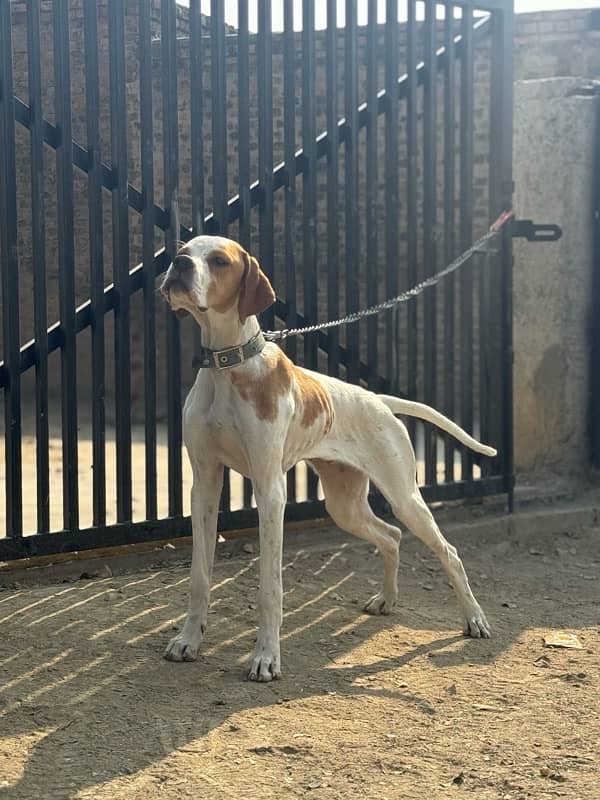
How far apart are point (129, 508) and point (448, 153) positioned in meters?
2.83

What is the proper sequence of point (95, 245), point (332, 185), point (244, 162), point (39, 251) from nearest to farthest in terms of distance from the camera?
point (39, 251), point (95, 245), point (244, 162), point (332, 185)

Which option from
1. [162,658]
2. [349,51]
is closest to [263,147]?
[349,51]

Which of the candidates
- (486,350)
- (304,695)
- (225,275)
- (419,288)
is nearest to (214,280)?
(225,275)

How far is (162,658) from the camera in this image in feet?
14.2

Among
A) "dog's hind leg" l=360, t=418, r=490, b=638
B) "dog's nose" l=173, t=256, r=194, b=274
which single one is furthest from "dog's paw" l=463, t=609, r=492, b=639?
"dog's nose" l=173, t=256, r=194, b=274

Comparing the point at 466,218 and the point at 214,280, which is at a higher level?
the point at 466,218

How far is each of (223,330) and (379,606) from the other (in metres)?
1.59

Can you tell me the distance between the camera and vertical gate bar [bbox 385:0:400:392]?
6.38 metres

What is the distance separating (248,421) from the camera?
4238mm

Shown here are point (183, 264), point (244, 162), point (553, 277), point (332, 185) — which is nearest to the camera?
point (183, 264)

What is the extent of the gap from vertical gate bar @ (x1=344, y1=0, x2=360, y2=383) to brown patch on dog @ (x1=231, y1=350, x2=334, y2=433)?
67.5 inches

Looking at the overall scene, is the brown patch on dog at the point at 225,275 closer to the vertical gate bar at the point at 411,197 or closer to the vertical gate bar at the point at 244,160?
the vertical gate bar at the point at 244,160

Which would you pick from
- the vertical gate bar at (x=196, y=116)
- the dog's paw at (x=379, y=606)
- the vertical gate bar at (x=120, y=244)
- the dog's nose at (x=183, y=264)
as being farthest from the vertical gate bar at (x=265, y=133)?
the dog's nose at (x=183, y=264)

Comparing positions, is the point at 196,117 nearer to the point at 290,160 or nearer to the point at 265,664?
the point at 290,160
